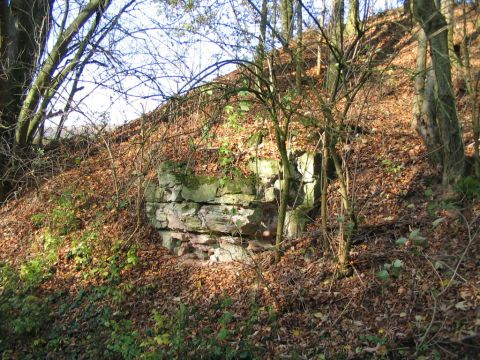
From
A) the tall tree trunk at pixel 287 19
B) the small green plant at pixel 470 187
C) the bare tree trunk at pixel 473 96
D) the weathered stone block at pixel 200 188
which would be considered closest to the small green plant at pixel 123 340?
the weathered stone block at pixel 200 188

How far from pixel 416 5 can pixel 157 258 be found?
17.1 ft

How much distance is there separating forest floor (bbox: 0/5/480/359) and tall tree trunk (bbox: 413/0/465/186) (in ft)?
1.17

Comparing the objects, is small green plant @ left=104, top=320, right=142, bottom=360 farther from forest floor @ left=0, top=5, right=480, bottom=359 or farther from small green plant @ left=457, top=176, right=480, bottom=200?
small green plant @ left=457, top=176, right=480, bottom=200

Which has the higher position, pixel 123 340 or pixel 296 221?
pixel 296 221

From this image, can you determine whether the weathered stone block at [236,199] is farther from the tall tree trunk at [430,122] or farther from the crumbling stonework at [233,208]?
the tall tree trunk at [430,122]

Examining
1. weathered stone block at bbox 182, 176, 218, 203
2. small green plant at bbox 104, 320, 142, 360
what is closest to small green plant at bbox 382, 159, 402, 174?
weathered stone block at bbox 182, 176, 218, 203

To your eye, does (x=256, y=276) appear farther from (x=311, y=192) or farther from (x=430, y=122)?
(x=430, y=122)

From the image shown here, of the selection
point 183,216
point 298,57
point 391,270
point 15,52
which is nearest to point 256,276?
point 183,216

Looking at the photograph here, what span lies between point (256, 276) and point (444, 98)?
3.39 m

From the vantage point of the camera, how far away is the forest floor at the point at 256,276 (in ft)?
16.2

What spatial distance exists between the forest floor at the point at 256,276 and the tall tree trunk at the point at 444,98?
0.36 m

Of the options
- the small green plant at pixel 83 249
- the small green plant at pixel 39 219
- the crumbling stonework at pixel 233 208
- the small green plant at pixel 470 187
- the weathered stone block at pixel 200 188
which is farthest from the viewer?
the small green plant at pixel 39 219

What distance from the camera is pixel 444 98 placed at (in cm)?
588

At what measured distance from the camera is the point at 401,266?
17.6 ft
